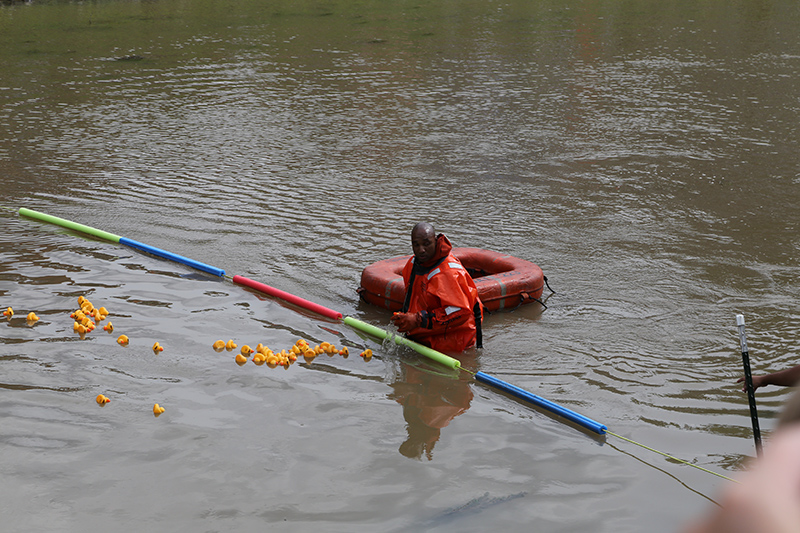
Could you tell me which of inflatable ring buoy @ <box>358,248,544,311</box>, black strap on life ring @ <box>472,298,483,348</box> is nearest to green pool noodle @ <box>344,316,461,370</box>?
black strap on life ring @ <box>472,298,483,348</box>

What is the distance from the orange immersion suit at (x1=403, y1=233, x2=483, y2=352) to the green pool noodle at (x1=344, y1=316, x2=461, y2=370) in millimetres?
114

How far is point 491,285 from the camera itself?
8578mm

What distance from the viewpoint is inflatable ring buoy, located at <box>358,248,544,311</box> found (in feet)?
28.1

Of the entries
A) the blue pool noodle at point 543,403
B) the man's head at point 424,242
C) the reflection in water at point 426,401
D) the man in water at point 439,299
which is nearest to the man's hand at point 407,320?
the man in water at point 439,299

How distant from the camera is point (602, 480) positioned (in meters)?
5.78

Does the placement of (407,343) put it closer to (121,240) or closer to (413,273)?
(413,273)

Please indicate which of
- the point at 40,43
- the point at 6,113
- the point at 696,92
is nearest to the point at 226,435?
the point at 6,113

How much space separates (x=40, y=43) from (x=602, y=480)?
2660 cm

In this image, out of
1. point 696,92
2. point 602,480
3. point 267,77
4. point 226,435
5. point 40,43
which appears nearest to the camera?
point 602,480

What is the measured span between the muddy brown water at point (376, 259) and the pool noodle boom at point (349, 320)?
0.11m

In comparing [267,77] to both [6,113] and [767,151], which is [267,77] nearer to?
[6,113]

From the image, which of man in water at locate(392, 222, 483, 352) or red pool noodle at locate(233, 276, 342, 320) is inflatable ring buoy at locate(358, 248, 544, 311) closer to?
red pool noodle at locate(233, 276, 342, 320)

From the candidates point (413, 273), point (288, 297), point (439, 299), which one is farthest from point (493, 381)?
point (288, 297)

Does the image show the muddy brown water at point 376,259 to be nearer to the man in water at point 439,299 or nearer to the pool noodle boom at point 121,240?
the pool noodle boom at point 121,240
